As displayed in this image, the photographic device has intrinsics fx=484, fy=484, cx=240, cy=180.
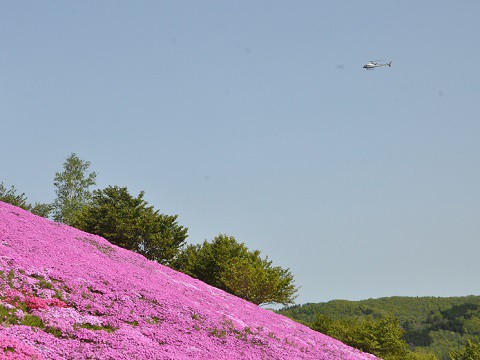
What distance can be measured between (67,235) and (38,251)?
890 centimetres

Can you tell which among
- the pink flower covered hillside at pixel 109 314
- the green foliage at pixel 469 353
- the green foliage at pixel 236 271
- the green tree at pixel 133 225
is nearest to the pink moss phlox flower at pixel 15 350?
the pink flower covered hillside at pixel 109 314

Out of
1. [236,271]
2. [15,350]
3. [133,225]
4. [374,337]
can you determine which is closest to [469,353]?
[374,337]

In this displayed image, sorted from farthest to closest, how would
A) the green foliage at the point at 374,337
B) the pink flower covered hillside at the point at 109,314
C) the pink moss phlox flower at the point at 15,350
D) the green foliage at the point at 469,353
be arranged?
1. the green foliage at the point at 469,353
2. the green foliage at the point at 374,337
3. the pink flower covered hillside at the point at 109,314
4. the pink moss phlox flower at the point at 15,350

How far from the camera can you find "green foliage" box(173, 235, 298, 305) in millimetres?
60000

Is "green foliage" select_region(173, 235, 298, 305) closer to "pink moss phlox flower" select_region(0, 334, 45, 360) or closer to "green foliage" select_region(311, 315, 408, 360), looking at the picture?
"green foliage" select_region(311, 315, 408, 360)

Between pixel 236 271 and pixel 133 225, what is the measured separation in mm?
17747

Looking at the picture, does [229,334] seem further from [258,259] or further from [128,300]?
[258,259]

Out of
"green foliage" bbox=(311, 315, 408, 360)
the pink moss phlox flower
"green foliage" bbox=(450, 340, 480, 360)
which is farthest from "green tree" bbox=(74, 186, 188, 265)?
the pink moss phlox flower

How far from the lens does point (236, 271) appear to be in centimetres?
6072

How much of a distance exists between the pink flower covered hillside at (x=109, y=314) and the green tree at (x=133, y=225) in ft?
120

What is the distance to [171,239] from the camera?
234 feet

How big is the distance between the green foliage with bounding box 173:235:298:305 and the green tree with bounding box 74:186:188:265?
3.29m

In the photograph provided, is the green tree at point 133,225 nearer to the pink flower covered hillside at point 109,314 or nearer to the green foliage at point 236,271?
the green foliage at point 236,271

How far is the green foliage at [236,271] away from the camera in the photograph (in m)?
60.0
